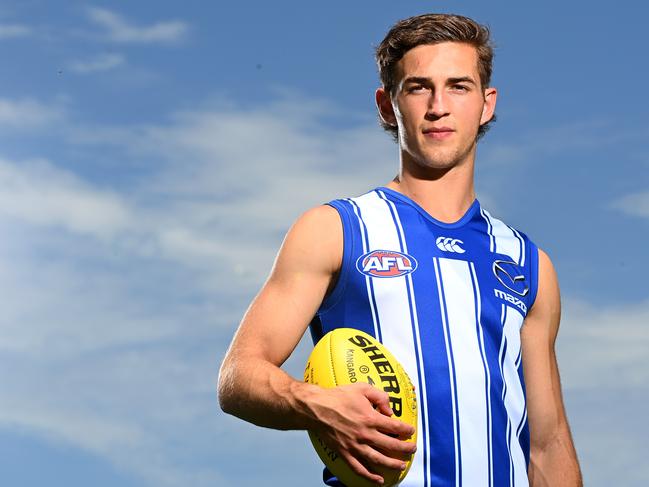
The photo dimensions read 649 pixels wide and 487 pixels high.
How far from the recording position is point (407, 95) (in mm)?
6754

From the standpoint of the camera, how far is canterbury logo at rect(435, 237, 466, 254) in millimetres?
6538

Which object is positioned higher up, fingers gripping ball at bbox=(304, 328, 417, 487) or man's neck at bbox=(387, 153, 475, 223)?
man's neck at bbox=(387, 153, 475, 223)

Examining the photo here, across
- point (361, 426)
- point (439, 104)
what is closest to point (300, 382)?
point (361, 426)

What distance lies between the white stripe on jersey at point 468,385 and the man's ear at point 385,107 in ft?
4.13

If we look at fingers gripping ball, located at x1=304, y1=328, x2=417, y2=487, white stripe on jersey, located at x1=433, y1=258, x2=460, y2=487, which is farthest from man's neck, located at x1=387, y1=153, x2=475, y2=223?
fingers gripping ball, located at x1=304, y1=328, x2=417, y2=487

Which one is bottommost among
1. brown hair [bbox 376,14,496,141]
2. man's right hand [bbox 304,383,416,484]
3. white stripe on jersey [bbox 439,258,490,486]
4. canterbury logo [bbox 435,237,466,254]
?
man's right hand [bbox 304,383,416,484]

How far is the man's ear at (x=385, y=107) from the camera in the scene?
7.11 m

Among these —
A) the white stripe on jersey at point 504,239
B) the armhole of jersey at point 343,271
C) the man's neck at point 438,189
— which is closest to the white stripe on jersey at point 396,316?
the armhole of jersey at point 343,271

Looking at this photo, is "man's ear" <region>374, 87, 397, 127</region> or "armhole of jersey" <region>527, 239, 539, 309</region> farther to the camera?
"man's ear" <region>374, 87, 397, 127</region>

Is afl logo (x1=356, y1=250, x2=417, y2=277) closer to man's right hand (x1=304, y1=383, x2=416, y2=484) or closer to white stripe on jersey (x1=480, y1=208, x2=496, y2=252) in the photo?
white stripe on jersey (x1=480, y1=208, x2=496, y2=252)

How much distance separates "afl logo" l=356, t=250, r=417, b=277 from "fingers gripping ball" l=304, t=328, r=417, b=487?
711mm

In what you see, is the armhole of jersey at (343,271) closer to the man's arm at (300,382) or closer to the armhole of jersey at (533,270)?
the man's arm at (300,382)

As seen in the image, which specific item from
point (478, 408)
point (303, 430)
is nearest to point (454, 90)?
point (478, 408)

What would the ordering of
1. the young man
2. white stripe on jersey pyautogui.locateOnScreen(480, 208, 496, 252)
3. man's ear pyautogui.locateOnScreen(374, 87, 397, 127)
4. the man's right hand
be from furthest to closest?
1. man's ear pyautogui.locateOnScreen(374, 87, 397, 127)
2. white stripe on jersey pyautogui.locateOnScreen(480, 208, 496, 252)
3. the young man
4. the man's right hand
